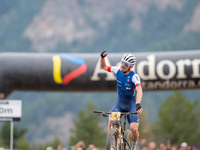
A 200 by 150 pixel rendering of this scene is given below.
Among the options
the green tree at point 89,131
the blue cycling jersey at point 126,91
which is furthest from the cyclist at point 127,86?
the green tree at point 89,131

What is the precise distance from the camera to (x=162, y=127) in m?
62.7

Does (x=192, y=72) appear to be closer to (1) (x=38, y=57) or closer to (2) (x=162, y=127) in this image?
(1) (x=38, y=57)

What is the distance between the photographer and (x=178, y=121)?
6206 centimetres

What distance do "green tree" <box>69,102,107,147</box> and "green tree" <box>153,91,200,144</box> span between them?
31.1 ft

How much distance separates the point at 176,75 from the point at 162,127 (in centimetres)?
4962

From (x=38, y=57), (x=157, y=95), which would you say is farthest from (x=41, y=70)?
(x=157, y=95)

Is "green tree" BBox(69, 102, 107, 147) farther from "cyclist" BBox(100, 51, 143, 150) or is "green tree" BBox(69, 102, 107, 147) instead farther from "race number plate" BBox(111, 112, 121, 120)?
"race number plate" BBox(111, 112, 121, 120)

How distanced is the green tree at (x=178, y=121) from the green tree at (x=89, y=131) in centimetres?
948

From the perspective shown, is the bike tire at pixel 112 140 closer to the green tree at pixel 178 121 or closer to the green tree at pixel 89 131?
the green tree at pixel 178 121

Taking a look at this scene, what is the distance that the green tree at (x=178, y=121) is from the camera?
58275 millimetres

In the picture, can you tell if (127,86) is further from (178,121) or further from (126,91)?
(178,121)

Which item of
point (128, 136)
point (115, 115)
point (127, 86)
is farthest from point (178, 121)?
point (115, 115)

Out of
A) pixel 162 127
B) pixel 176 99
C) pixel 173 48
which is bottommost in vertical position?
pixel 162 127

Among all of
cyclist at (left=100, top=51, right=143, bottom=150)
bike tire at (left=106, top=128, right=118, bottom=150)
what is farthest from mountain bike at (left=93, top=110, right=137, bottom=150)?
cyclist at (left=100, top=51, right=143, bottom=150)
